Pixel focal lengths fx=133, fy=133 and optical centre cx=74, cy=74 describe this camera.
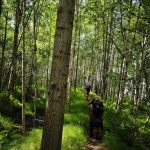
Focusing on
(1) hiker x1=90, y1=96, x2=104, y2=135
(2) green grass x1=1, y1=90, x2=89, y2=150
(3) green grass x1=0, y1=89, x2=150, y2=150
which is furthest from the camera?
(1) hiker x1=90, y1=96, x2=104, y2=135

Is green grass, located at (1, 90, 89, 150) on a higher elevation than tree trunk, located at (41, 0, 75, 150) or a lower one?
lower

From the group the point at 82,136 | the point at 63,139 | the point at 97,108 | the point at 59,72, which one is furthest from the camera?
the point at 97,108

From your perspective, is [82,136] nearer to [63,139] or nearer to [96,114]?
[63,139]

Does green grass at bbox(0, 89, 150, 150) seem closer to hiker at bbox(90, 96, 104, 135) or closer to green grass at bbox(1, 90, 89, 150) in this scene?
green grass at bbox(1, 90, 89, 150)

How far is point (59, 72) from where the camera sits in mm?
2482

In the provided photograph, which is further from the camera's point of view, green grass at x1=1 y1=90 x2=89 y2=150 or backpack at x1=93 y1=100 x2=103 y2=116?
backpack at x1=93 y1=100 x2=103 y2=116

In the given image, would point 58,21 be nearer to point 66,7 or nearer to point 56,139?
point 66,7

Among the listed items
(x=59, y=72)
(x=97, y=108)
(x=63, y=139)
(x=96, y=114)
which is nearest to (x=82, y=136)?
(x=63, y=139)

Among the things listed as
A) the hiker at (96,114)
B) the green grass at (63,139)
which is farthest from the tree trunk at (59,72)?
the hiker at (96,114)

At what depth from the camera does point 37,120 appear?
341 inches

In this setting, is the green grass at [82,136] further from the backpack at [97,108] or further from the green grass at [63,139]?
the backpack at [97,108]

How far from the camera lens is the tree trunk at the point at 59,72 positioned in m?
2.48

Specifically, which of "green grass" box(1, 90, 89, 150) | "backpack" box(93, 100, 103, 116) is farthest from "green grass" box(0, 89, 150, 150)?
"backpack" box(93, 100, 103, 116)

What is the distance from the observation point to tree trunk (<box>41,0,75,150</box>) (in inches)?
97.6
